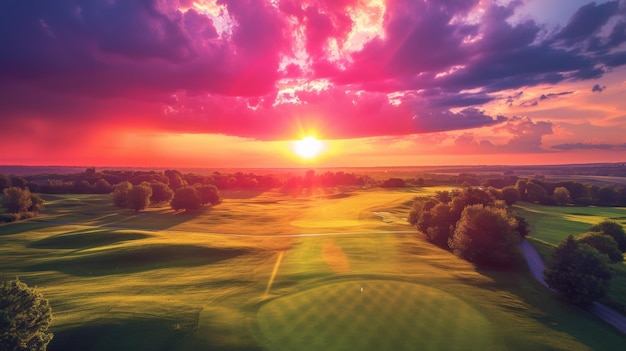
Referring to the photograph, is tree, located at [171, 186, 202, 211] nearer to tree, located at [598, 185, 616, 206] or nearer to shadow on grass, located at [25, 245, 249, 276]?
shadow on grass, located at [25, 245, 249, 276]

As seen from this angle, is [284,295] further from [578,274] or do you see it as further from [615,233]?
[615,233]

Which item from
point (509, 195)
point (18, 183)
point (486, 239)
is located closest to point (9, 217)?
point (18, 183)

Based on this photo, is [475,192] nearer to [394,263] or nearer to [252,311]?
[394,263]

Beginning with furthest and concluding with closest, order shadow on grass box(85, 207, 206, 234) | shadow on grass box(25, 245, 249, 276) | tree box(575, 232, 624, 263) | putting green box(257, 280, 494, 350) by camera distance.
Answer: shadow on grass box(85, 207, 206, 234) → tree box(575, 232, 624, 263) → shadow on grass box(25, 245, 249, 276) → putting green box(257, 280, 494, 350)

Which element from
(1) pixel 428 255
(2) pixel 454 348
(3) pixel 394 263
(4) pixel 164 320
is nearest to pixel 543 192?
(1) pixel 428 255

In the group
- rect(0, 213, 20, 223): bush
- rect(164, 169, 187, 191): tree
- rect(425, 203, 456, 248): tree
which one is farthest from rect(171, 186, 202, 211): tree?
rect(425, 203, 456, 248): tree

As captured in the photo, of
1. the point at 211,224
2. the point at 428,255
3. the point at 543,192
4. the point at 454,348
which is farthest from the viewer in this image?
the point at 543,192

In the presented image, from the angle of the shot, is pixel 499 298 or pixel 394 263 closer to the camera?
pixel 499 298
